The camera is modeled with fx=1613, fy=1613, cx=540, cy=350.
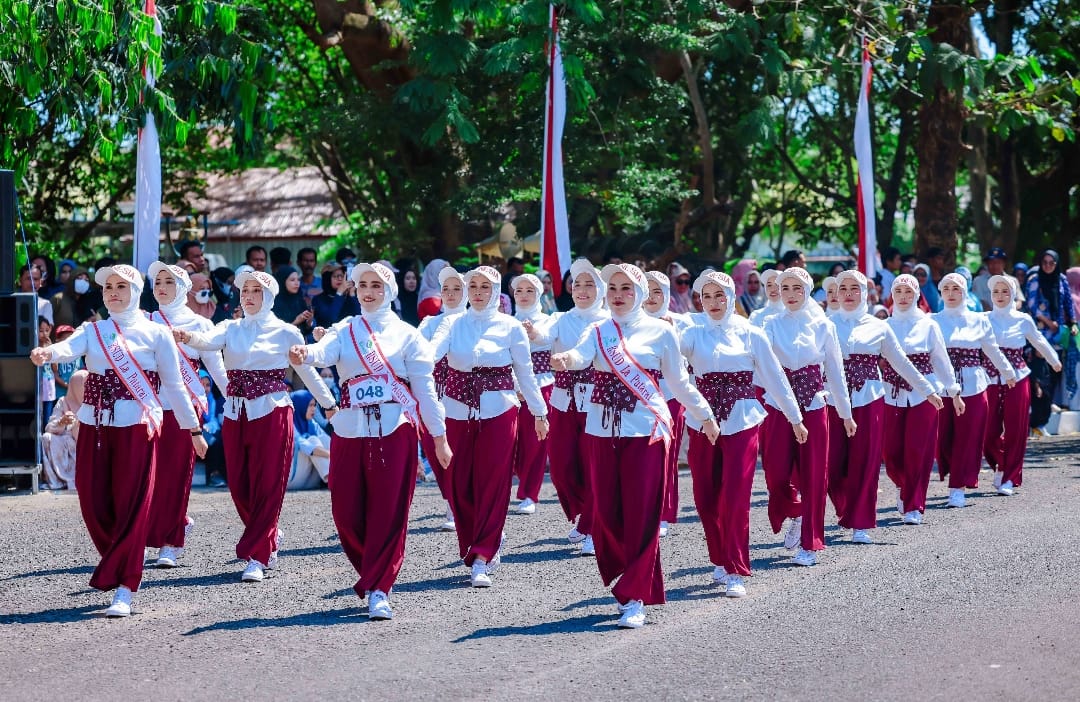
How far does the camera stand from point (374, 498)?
8.27m

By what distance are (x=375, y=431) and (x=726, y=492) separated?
204 cm

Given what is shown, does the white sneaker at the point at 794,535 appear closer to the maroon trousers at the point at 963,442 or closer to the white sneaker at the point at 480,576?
the white sneaker at the point at 480,576

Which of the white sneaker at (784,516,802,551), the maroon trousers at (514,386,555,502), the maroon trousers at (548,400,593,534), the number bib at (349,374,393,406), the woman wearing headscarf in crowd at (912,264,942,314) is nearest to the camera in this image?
the number bib at (349,374,393,406)

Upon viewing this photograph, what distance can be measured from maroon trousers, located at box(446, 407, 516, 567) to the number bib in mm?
1485

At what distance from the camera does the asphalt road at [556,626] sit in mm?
6684

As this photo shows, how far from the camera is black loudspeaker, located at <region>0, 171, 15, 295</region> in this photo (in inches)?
438

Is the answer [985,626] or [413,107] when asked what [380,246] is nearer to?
[413,107]

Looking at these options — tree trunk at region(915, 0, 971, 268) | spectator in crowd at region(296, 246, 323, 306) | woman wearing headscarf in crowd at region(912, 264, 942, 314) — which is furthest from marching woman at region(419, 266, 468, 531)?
tree trunk at region(915, 0, 971, 268)

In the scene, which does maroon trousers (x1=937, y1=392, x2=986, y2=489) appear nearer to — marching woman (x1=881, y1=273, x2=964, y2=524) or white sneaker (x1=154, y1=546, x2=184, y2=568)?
marching woman (x1=881, y1=273, x2=964, y2=524)

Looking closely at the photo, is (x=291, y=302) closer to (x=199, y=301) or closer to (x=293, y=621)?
(x=199, y=301)

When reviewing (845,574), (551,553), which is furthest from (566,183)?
(845,574)

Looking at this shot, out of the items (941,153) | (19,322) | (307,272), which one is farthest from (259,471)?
(941,153)

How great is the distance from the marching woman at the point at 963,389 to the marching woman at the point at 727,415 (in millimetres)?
4379

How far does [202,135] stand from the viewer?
26.0m
